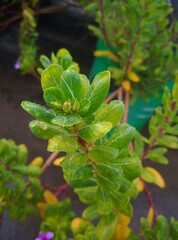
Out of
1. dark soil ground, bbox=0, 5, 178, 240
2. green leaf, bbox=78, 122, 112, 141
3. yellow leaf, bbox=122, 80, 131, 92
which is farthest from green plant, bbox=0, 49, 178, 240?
yellow leaf, bbox=122, 80, 131, 92

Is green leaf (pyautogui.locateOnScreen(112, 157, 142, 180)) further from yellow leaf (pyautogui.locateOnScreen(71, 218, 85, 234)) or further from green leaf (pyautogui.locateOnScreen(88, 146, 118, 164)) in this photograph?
yellow leaf (pyautogui.locateOnScreen(71, 218, 85, 234))

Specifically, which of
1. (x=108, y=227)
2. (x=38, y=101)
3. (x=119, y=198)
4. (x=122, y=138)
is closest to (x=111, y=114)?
(x=122, y=138)

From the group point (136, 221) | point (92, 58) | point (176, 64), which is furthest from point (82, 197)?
point (92, 58)

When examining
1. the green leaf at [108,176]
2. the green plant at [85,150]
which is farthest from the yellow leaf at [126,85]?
the green leaf at [108,176]

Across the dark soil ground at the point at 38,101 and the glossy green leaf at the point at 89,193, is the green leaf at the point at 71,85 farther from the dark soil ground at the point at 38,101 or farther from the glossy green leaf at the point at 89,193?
the dark soil ground at the point at 38,101

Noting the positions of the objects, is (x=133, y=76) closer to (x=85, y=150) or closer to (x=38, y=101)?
(x=38, y=101)

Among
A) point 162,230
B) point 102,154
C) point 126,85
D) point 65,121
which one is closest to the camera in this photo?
point 65,121
